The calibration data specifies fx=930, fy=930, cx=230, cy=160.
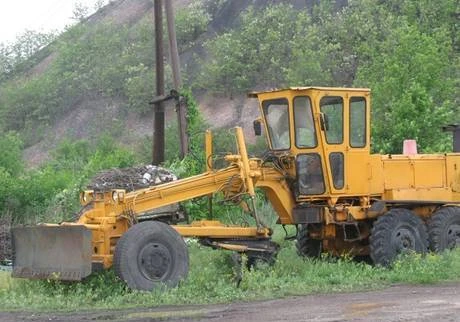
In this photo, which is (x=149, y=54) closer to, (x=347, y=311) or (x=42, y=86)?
(x=42, y=86)

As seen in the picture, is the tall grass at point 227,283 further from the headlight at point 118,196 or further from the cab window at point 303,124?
the cab window at point 303,124

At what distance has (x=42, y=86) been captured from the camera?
6319 centimetres

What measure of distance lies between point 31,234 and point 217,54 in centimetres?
4259

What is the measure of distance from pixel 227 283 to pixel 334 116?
13.9 ft

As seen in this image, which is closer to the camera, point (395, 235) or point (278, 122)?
point (395, 235)

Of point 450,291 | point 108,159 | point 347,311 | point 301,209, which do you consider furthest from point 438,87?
point 347,311

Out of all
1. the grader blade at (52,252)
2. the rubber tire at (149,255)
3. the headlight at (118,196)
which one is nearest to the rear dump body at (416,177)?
the rubber tire at (149,255)

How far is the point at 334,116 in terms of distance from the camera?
1700 cm

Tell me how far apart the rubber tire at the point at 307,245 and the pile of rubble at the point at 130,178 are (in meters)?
6.04

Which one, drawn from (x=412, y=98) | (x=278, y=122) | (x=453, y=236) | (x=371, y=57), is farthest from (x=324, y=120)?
(x=371, y=57)

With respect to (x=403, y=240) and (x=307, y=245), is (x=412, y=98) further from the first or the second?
(x=403, y=240)

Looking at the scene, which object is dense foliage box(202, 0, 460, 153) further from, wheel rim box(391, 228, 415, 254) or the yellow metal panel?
wheel rim box(391, 228, 415, 254)

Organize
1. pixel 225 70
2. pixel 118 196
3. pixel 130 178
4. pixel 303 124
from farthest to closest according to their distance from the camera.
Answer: pixel 225 70
pixel 130 178
pixel 303 124
pixel 118 196

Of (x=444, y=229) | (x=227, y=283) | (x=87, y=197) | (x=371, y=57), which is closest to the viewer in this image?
(x=227, y=283)
